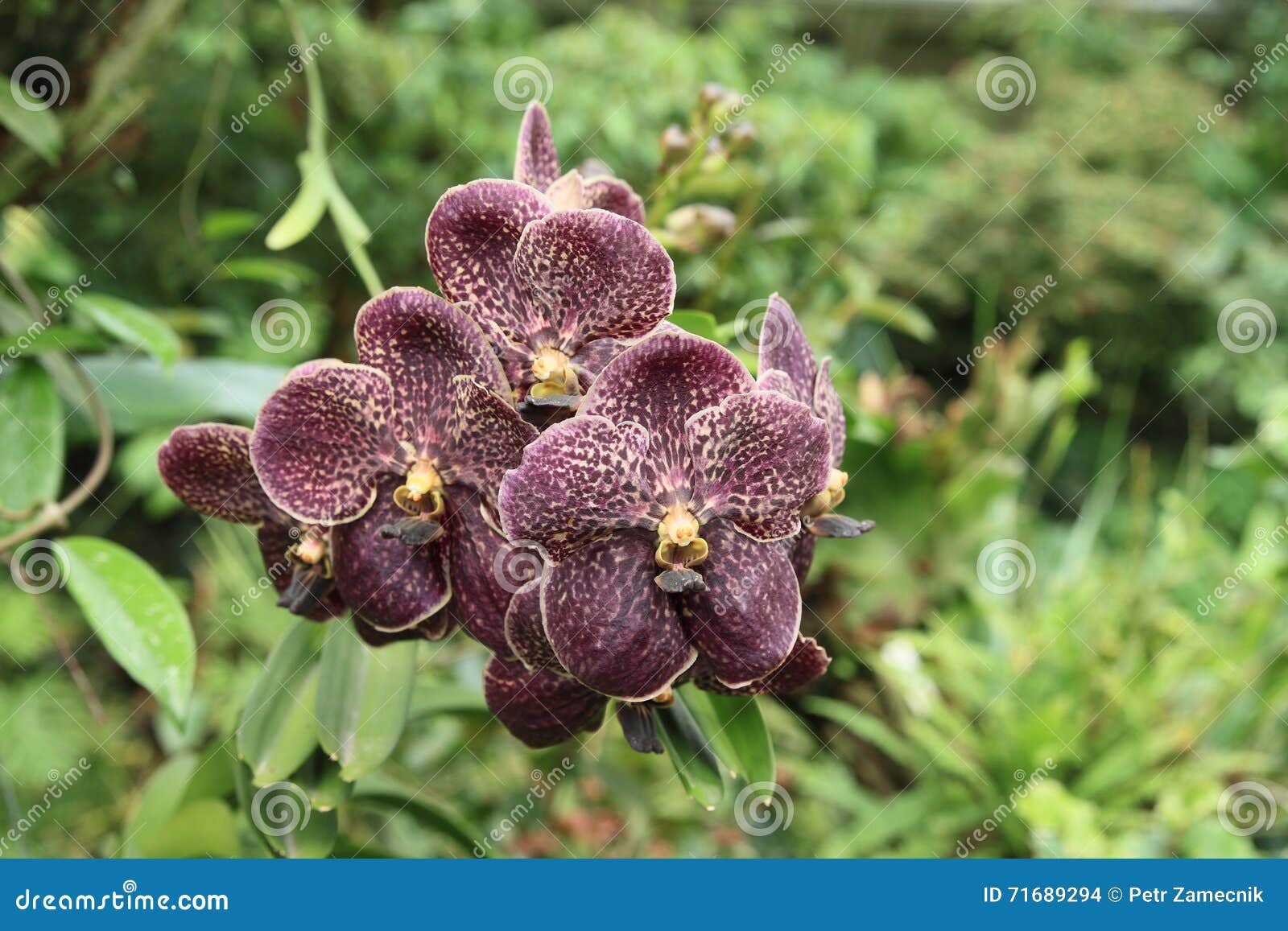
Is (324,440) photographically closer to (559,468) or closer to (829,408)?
(559,468)

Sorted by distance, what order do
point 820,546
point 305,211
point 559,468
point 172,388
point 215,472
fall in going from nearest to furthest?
1. point 559,468
2. point 215,472
3. point 305,211
4. point 172,388
5. point 820,546

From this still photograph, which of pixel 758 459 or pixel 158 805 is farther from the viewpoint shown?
pixel 158 805

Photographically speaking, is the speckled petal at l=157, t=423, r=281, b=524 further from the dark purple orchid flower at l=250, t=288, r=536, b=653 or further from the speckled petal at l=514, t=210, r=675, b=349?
the speckled petal at l=514, t=210, r=675, b=349

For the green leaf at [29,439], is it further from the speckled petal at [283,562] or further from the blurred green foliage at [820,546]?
the speckled petal at [283,562]

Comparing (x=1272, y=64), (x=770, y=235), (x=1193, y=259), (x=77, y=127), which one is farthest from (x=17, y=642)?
(x=1272, y=64)

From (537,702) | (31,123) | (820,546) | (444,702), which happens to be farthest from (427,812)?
(820,546)

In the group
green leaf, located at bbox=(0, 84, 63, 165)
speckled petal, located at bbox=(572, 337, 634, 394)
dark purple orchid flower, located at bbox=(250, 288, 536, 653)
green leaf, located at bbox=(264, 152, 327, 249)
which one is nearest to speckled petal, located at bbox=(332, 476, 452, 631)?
dark purple orchid flower, located at bbox=(250, 288, 536, 653)

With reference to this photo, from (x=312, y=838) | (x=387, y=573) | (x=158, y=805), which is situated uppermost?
(x=387, y=573)

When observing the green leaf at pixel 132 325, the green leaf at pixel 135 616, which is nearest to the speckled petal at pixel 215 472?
the green leaf at pixel 135 616
